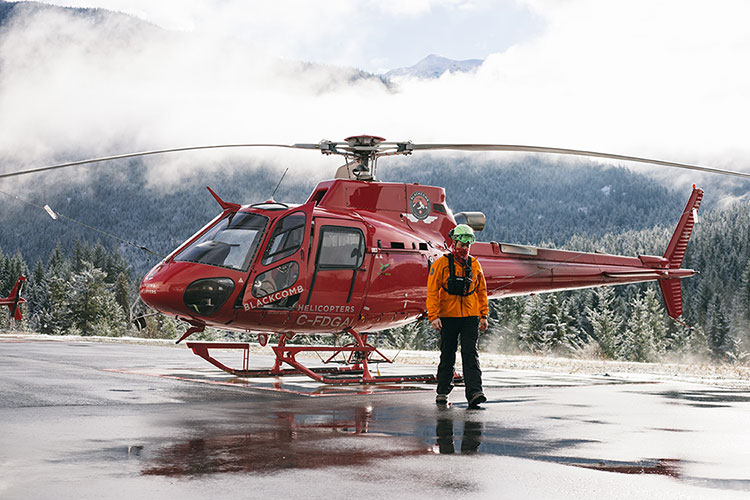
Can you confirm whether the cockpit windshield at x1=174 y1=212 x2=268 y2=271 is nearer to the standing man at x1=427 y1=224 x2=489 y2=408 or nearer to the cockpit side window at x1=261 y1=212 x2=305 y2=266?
the cockpit side window at x1=261 y1=212 x2=305 y2=266

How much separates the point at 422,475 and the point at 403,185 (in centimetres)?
1007

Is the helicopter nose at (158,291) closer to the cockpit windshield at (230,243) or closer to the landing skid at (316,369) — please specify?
the cockpit windshield at (230,243)

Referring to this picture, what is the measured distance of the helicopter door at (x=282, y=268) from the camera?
12242mm

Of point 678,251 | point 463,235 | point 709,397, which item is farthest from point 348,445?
point 678,251

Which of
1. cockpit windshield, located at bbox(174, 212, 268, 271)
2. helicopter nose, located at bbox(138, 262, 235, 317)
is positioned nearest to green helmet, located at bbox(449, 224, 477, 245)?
cockpit windshield, located at bbox(174, 212, 268, 271)

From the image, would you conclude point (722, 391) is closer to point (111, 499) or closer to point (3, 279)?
point (111, 499)

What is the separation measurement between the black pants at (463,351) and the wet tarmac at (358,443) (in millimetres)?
346

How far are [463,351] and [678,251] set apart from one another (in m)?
11.7

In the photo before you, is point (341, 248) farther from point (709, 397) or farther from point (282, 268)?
point (709, 397)

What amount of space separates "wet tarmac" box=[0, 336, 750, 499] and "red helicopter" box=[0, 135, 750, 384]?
49.8 inches

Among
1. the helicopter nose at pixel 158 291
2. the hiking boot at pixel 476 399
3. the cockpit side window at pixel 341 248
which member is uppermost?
the cockpit side window at pixel 341 248

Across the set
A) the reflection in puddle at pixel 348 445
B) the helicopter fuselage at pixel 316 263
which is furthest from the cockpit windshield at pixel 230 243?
the reflection in puddle at pixel 348 445

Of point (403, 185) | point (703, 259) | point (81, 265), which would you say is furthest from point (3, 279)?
point (403, 185)

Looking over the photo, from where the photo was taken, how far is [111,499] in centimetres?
450
